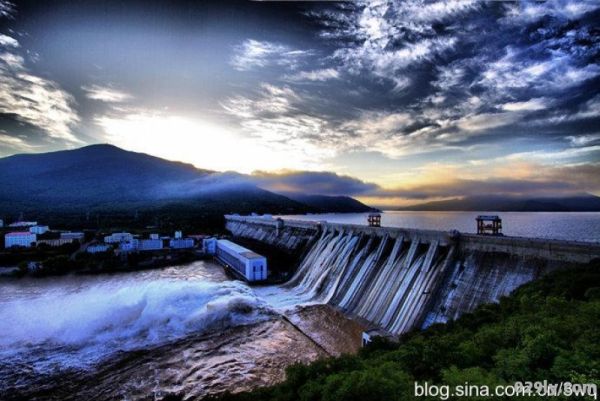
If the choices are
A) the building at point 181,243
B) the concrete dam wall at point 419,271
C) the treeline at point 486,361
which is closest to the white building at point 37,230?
the building at point 181,243

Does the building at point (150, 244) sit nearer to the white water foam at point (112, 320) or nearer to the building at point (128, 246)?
the building at point (128, 246)

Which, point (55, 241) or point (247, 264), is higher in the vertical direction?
point (247, 264)

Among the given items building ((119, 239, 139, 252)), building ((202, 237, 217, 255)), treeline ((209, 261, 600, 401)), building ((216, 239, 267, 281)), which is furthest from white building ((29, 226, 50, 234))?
treeline ((209, 261, 600, 401))

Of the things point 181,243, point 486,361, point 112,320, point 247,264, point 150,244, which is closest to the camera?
point 486,361

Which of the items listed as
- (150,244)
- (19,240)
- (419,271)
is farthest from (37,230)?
(419,271)

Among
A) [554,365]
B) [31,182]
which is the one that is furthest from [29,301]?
[31,182]

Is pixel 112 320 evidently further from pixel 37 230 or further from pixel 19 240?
pixel 37 230
